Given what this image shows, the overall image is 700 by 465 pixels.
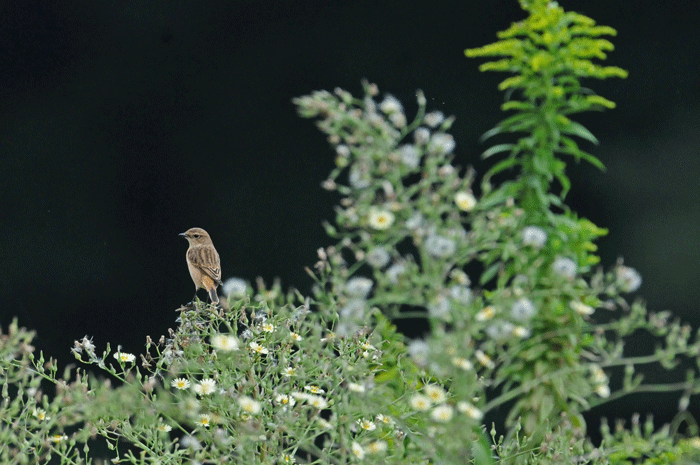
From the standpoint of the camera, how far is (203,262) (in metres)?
3.28

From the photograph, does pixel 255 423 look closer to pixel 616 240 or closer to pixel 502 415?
pixel 502 415

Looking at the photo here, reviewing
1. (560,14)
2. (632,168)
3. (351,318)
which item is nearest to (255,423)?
(351,318)

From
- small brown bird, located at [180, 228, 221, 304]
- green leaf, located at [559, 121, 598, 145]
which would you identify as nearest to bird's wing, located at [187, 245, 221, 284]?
small brown bird, located at [180, 228, 221, 304]

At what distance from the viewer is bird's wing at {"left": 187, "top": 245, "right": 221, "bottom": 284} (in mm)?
3239

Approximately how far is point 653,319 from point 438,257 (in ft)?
1.61

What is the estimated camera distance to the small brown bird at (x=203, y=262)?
3.24m

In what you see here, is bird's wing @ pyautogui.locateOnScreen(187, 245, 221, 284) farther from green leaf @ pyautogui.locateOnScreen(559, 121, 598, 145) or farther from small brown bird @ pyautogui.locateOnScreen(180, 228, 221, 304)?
green leaf @ pyautogui.locateOnScreen(559, 121, 598, 145)

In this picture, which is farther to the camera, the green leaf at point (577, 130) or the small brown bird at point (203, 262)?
the small brown bird at point (203, 262)

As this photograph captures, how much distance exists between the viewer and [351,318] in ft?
5.62

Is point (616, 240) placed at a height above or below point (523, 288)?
above

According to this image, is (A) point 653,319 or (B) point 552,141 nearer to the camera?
(A) point 653,319

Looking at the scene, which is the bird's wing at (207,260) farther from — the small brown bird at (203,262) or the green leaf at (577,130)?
the green leaf at (577,130)

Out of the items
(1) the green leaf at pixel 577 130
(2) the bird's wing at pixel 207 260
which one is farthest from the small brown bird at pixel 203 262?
(1) the green leaf at pixel 577 130

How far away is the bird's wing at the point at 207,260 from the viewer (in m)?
3.24
